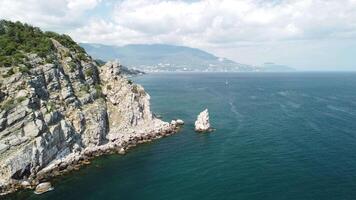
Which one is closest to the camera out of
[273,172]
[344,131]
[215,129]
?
[273,172]

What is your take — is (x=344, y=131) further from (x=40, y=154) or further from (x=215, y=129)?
(x=40, y=154)

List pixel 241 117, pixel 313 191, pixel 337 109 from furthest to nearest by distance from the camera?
pixel 337 109 < pixel 241 117 < pixel 313 191

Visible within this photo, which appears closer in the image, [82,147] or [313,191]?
[313,191]

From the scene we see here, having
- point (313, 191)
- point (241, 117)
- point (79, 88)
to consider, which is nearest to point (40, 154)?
point (79, 88)

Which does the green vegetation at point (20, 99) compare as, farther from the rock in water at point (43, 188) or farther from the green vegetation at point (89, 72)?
the green vegetation at point (89, 72)

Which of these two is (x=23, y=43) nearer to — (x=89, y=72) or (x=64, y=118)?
(x=89, y=72)

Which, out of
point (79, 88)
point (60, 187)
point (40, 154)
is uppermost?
point (79, 88)

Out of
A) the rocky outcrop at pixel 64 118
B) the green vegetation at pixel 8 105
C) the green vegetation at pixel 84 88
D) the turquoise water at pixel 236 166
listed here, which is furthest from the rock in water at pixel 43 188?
the green vegetation at pixel 84 88
